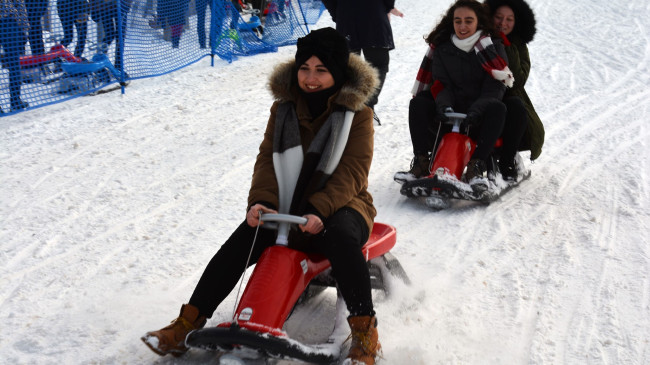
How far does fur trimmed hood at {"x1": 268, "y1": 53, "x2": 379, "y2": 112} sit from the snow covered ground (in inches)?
40.1

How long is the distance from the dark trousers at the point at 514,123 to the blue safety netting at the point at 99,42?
4555 mm

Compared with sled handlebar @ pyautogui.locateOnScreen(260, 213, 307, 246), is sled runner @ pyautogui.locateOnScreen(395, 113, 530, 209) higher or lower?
lower

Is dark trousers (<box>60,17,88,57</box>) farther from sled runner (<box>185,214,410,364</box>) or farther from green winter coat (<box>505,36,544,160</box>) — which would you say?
sled runner (<box>185,214,410,364</box>)

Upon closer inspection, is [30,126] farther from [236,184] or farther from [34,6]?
[236,184]

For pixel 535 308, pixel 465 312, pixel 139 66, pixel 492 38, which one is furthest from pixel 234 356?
pixel 139 66

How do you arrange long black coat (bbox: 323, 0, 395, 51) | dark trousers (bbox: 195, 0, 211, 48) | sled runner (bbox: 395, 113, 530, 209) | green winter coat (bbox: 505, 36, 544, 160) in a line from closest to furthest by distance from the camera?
sled runner (bbox: 395, 113, 530, 209), green winter coat (bbox: 505, 36, 544, 160), long black coat (bbox: 323, 0, 395, 51), dark trousers (bbox: 195, 0, 211, 48)

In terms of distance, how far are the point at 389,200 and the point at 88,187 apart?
2.14 metres

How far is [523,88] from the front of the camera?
510 cm

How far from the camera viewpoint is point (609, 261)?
3.94m

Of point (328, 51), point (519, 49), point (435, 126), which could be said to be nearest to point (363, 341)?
point (328, 51)

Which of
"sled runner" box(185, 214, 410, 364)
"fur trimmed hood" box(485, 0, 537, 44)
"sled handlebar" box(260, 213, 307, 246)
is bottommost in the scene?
"sled runner" box(185, 214, 410, 364)

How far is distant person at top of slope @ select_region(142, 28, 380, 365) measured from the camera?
281 centimetres

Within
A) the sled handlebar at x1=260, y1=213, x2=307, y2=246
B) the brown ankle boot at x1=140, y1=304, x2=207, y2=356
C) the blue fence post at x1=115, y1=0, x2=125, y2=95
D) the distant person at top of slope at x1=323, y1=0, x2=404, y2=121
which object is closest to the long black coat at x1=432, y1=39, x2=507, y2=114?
the distant person at top of slope at x1=323, y1=0, x2=404, y2=121

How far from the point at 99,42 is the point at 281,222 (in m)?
5.88
